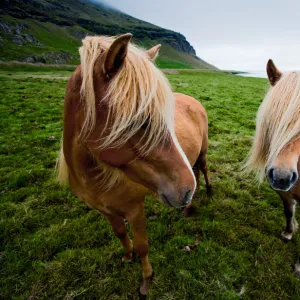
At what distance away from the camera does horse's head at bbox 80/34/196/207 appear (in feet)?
4.33

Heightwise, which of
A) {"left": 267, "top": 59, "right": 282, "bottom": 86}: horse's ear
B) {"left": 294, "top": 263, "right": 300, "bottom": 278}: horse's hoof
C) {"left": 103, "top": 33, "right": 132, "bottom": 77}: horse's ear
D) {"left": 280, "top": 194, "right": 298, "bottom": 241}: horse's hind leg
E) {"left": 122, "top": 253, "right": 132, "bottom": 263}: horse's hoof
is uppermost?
{"left": 267, "top": 59, "right": 282, "bottom": 86}: horse's ear

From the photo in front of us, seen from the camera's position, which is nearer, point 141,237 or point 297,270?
point 141,237

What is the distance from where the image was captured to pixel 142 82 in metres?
1.37

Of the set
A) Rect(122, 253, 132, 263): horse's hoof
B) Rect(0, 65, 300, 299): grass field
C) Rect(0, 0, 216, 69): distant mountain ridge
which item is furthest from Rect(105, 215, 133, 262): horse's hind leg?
Rect(0, 0, 216, 69): distant mountain ridge

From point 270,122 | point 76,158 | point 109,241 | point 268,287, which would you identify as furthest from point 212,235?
point 76,158

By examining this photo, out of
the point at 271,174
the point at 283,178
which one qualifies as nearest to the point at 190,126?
the point at 271,174

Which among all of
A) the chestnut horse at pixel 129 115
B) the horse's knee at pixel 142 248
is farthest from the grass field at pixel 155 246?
the chestnut horse at pixel 129 115

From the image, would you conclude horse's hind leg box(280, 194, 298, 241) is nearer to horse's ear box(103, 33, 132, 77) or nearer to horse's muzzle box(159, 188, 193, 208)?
horse's muzzle box(159, 188, 193, 208)

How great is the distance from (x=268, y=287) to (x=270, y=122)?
6.80ft

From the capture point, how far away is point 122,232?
Result: 9.36 feet

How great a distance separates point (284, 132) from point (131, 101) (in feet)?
5.30

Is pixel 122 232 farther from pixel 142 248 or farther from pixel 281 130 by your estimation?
pixel 281 130

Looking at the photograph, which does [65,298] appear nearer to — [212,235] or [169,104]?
[212,235]

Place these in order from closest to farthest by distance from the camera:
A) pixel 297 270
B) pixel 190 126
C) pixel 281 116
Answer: pixel 281 116 < pixel 297 270 < pixel 190 126
